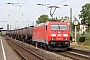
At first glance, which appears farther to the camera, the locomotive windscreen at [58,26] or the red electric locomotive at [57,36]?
the locomotive windscreen at [58,26]

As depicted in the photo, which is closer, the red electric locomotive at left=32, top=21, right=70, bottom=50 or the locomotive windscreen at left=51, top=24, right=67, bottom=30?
the red electric locomotive at left=32, top=21, right=70, bottom=50

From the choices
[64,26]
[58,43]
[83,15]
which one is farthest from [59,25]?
[83,15]

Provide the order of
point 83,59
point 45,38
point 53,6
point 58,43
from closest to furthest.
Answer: point 83,59 < point 58,43 < point 45,38 < point 53,6

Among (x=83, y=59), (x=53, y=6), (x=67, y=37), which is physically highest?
(x=53, y=6)

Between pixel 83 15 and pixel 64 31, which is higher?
pixel 83 15

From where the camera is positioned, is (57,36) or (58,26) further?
(58,26)

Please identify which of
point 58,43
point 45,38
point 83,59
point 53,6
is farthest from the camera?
point 53,6

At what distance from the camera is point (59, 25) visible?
83.5 feet

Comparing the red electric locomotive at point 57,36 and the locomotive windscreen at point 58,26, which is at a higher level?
the locomotive windscreen at point 58,26

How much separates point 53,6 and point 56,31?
7.53m

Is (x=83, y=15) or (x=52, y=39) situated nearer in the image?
(x=52, y=39)

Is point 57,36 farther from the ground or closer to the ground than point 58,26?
closer to the ground

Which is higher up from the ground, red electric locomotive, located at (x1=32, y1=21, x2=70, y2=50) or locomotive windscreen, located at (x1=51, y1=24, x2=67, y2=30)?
locomotive windscreen, located at (x1=51, y1=24, x2=67, y2=30)

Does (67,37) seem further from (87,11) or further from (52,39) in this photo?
(87,11)
